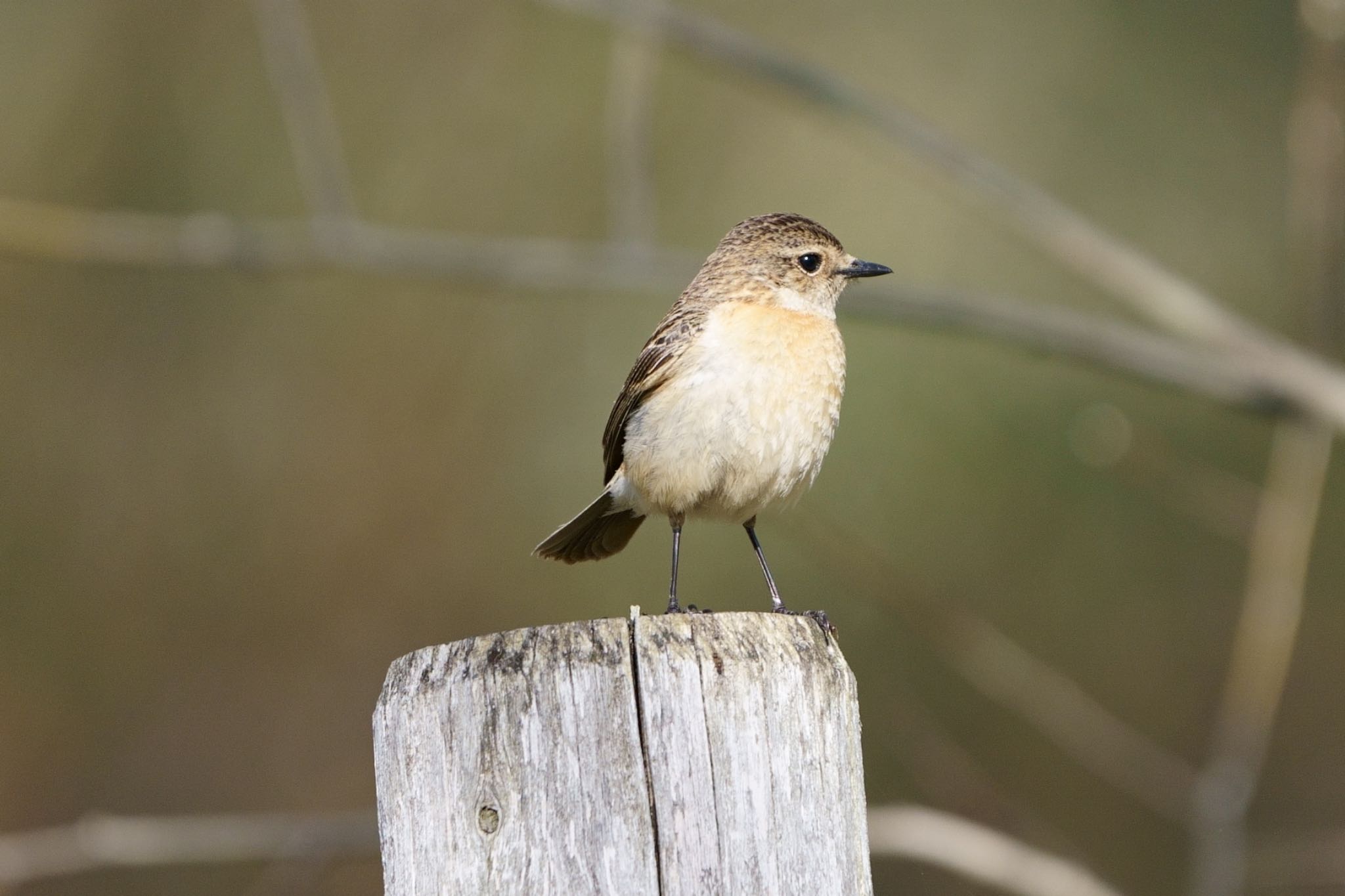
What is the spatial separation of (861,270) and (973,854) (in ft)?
6.91

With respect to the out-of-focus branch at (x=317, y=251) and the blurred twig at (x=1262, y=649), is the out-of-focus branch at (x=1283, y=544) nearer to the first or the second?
the blurred twig at (x=1262, y=649)

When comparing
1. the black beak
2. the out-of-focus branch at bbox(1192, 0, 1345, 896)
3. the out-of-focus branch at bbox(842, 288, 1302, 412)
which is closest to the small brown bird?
the black beak

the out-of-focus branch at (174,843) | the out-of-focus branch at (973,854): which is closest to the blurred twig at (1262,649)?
the out-of-focus branch at (973,854)

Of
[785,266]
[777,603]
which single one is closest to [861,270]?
[785,266]

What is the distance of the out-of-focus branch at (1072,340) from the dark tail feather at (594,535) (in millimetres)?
1491

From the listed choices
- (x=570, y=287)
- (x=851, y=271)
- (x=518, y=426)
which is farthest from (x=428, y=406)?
(x=851, y=271)

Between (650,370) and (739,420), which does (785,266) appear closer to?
(650,370)

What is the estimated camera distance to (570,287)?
6629 mm

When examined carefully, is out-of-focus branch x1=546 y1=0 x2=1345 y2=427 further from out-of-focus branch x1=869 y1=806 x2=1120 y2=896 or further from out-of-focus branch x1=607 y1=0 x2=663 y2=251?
out-of-focus branch x1=869 y1=806 x2=1120 y2=896

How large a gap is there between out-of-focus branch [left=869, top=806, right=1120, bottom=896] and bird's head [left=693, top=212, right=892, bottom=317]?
181cm

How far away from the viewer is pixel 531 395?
986 centimetres

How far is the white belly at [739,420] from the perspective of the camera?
476cm

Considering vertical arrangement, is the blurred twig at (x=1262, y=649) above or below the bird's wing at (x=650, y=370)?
below

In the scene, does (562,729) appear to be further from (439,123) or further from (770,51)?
(439,123)
